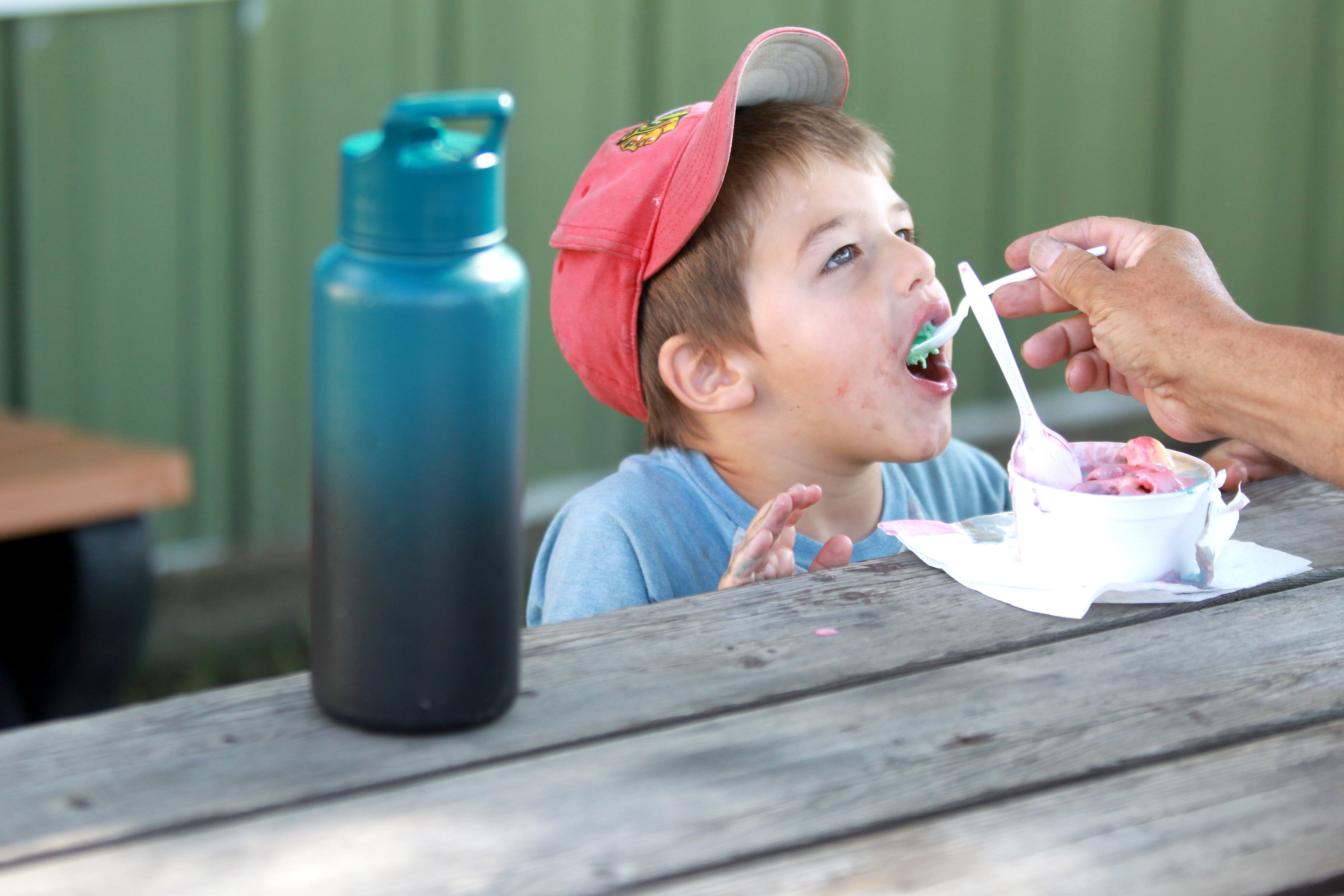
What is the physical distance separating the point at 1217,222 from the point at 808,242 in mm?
3186

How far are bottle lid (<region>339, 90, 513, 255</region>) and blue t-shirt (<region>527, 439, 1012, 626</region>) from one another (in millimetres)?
887

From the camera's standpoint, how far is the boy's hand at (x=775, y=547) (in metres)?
1.44

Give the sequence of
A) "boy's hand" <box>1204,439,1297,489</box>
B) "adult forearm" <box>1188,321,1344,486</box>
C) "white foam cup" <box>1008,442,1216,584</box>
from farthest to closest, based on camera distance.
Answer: "boy's hand" <box>1204,439,1297,489</box>, "adult forearm" <box>1188,321,1344,486</box>, "white foam cup" <box>1008,442,1216,584</box>

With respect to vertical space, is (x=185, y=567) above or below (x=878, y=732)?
below

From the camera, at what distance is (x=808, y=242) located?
5.99 ft

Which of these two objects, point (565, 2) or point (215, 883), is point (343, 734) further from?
point (565, 2)

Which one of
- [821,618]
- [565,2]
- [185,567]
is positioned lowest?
[185,567]

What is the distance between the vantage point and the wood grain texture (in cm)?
206

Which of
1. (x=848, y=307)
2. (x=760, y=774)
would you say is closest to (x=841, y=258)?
(x=848, y=307)

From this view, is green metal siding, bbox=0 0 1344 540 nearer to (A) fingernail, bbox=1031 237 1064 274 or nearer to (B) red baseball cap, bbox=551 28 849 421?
(B) red baseball cap, bbox=551 28 849 421

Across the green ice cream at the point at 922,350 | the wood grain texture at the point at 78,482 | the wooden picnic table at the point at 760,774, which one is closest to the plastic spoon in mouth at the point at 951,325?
the green ice cream at the point at 922,350

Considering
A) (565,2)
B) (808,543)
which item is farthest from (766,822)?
(565,2)

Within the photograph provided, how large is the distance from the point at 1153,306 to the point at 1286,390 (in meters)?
0.16

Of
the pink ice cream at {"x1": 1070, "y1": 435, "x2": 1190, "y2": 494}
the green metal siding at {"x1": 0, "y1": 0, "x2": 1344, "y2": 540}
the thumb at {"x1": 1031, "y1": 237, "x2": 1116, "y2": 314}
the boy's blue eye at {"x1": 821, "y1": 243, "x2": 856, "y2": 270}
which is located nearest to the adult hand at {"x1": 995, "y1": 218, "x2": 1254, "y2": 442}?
the thumb at {"x1": 1031, "y1": 237, "x2": 1116, "y2": 314}
